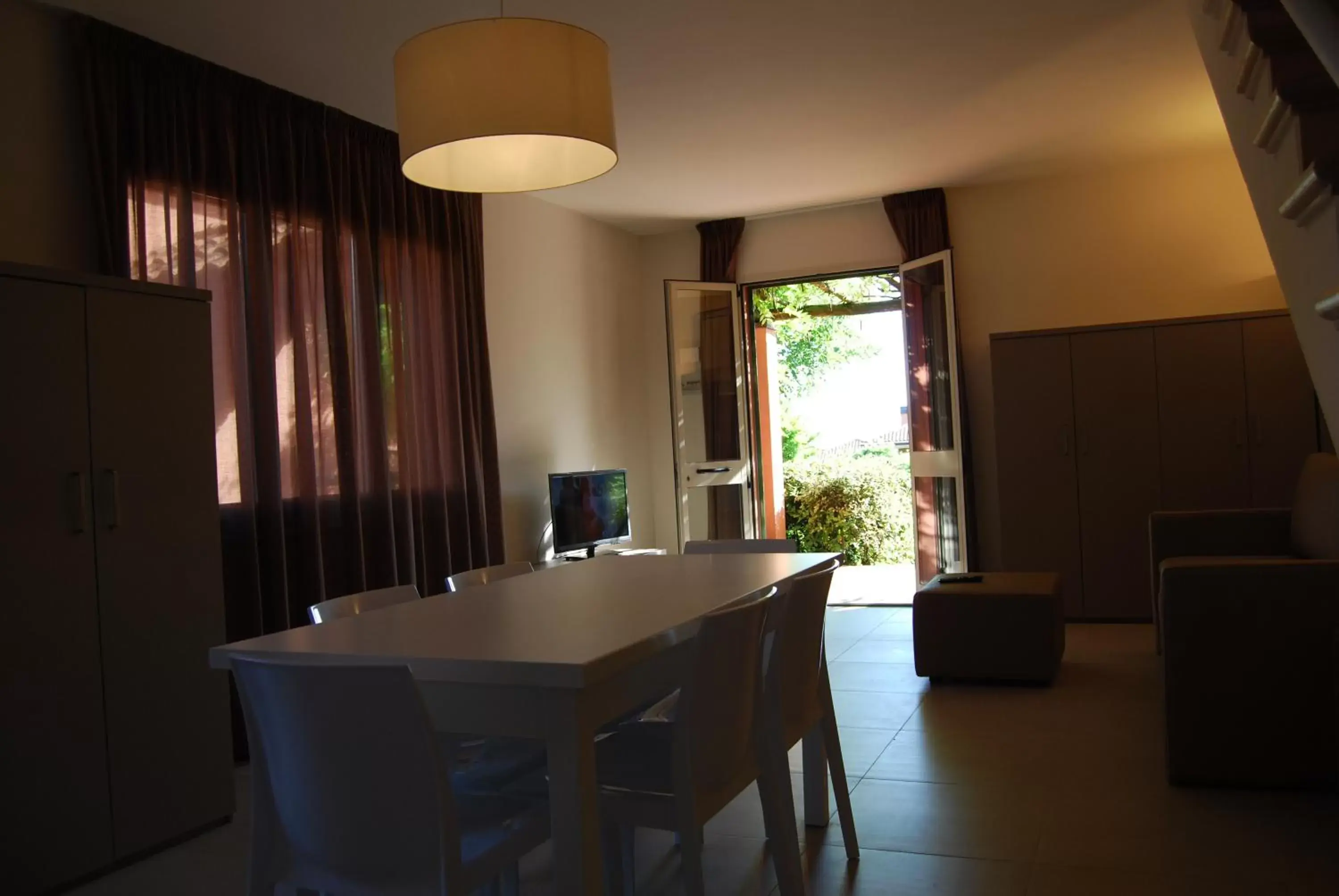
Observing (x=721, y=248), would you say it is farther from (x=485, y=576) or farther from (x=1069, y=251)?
(x=485, y=576)

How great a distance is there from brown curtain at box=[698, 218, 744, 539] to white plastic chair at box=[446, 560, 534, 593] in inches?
163

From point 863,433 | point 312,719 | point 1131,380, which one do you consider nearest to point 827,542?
point 863,433

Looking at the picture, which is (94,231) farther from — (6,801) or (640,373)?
(640,373)

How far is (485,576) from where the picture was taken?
335cm

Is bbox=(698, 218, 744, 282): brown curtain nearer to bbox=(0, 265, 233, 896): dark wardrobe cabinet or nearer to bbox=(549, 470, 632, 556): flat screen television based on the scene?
bbox=(549, 470, 632, 556): flat screen television

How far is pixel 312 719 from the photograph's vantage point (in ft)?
5.51

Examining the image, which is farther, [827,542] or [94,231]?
[827,542]

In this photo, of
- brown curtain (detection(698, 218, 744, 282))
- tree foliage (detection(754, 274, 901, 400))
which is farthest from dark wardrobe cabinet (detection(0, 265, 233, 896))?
tree foliage (detection(754, 274, 901, 400))

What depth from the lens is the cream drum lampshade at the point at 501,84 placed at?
2.29 meters

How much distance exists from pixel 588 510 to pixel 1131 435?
11.0 ft

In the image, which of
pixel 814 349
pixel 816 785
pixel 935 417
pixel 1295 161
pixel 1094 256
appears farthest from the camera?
pixel 814 349

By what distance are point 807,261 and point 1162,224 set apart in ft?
7.81

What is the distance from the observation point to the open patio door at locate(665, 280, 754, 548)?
7590 mm

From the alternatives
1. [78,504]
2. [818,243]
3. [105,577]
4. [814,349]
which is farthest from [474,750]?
[814,349]
